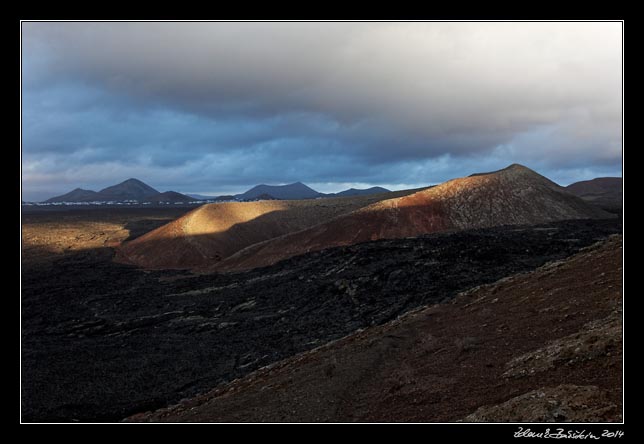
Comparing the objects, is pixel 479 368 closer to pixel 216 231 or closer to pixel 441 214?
pixel 441 214

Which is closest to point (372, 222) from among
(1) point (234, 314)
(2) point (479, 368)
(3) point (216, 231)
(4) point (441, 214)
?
(4) point (441, 214)

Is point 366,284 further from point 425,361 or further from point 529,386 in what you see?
point 529,386

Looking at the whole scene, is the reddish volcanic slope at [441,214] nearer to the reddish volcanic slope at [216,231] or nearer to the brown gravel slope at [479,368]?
the reddish volcanic slope at [216,231]

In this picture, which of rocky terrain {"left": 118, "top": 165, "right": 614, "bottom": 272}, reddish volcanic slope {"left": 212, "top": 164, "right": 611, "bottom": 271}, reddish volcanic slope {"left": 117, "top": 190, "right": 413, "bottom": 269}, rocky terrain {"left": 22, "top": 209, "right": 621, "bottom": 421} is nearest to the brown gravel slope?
rocky terrain {"left": 22, "top": 209, "right": 621, "bottom": 421}

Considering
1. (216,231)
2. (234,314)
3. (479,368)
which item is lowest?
(234,314)

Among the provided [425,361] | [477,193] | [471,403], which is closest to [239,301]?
[425,361]

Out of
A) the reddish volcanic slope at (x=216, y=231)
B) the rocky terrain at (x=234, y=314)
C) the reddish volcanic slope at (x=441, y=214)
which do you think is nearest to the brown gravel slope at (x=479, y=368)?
the rocky terrain at (x=234, y=314)

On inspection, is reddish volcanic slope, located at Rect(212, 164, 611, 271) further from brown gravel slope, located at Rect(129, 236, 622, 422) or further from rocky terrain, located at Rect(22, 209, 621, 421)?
brown gravel slope, located at Rect(129, 236, 622, 422)
